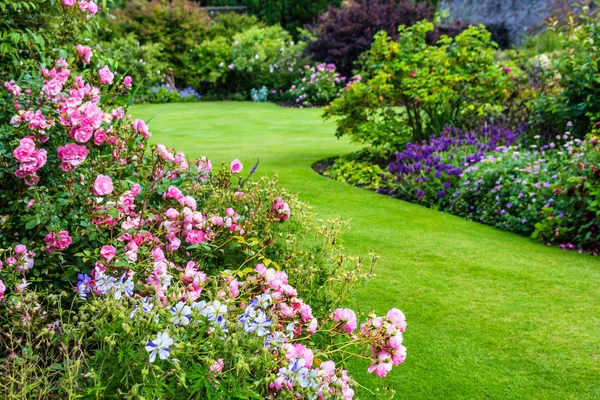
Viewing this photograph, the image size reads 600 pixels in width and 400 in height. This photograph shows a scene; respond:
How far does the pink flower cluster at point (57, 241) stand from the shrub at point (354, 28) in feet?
51.5

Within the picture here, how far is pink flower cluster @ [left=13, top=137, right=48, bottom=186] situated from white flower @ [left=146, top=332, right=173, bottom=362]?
3.75 ft

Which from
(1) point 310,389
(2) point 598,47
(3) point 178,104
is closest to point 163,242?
(1) point 310,389

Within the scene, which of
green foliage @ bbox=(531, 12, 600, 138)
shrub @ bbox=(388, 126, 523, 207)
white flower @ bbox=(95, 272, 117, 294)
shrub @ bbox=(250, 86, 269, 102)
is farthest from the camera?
shrub @ bbox=(250, 86, 269, 102)

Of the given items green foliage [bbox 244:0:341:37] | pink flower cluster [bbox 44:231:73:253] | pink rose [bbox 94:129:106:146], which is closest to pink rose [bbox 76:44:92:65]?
pink rose [bbox 94:129:106:146]

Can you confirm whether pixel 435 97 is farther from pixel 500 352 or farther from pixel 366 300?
pixel 500 352

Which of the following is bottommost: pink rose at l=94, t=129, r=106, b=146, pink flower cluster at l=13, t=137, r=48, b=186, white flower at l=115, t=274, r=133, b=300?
white flower at l=115, t=274, r=133, b=300

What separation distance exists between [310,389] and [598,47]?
7105mm

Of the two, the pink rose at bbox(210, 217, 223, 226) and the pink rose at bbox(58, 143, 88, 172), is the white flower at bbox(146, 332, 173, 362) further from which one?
the pink rose at bbox(210, 217, 223, 226)

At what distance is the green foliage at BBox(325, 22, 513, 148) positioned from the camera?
27.7 feet

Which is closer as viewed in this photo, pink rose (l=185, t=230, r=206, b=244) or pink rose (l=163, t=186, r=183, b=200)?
pink rose (l=185, t=230, r=206, b=244)

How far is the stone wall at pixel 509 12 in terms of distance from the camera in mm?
23058

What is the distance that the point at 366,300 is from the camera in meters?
4.43

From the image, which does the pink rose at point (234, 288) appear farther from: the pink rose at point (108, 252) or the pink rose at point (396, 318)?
the pink rose at point (396, 318)

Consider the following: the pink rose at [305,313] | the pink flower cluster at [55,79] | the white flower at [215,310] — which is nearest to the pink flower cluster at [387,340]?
the pink rose at [305,313]
